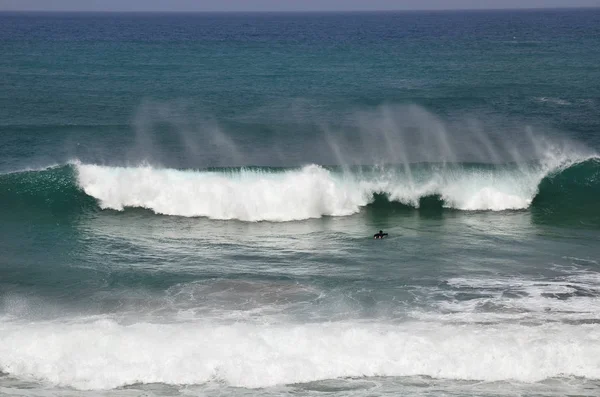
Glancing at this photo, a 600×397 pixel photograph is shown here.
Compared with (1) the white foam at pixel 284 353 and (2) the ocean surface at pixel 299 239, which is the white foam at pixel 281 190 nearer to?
(2) the ocean surface at pixel 299 239

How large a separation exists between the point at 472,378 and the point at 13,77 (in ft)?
154

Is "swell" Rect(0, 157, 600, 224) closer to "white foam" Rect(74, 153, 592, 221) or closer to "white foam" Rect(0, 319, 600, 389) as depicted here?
"white foam" Rect(74, 153, 592, 221)

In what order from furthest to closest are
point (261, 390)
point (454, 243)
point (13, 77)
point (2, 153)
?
1. point (13, 77)
2. point (2, 153)
3. point (454, 243)
4. point (261, 390)

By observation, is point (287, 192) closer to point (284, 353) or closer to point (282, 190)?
point (282, 190)

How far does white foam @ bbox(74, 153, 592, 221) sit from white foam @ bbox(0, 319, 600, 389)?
9.60 metres

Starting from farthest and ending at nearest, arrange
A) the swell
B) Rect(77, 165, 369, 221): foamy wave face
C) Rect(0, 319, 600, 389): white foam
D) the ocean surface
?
the swell < Rect(77, 165, 369, 221): foamy wave face < the ocean surface < Rect(0, 319, 600, 389): white foam

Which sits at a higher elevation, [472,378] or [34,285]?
[34,285]

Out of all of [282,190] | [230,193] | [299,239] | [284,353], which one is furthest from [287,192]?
[284,353]

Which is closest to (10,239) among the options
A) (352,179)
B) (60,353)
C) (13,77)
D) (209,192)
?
(209,192)

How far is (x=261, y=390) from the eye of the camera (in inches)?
586

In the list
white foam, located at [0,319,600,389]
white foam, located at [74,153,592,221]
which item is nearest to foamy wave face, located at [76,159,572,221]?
white foam, located at [74,153,592,221]

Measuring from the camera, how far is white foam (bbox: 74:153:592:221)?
26391mm

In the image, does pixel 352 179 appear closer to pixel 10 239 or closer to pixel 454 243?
pixel 454 243

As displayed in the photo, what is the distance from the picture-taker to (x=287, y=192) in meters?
26.7
